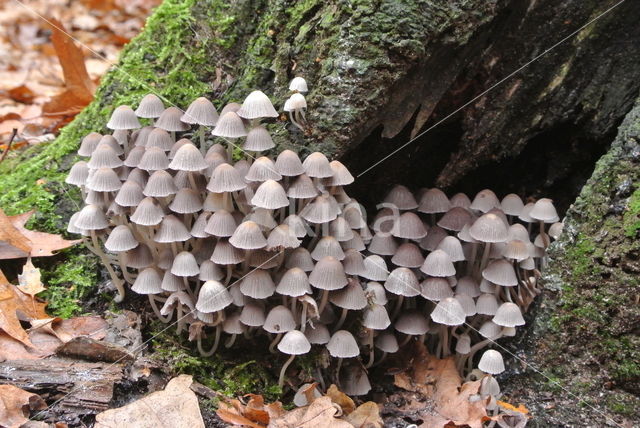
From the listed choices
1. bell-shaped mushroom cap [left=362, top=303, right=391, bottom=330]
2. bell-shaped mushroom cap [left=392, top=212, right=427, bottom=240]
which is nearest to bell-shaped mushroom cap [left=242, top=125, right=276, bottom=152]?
bell-shaped mushroom cap [left=392, top=212, right=427, bottom=240]

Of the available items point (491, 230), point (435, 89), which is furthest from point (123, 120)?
point (491, 230)

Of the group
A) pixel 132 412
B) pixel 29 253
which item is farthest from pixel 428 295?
pixel 29 253

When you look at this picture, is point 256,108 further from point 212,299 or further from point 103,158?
point 212,299

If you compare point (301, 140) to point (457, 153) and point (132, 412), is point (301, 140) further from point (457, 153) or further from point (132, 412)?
point (132, 412)

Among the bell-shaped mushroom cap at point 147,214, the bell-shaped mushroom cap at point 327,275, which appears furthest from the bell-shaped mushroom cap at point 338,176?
the bell-shaped mushroom cap at point 147,214

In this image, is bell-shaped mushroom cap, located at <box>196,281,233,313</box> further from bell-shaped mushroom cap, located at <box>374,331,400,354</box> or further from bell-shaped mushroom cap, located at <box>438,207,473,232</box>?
bell-shaped mushroom cap, located at <box>438,207,473,232</box>

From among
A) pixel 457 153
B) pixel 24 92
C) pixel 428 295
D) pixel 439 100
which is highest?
pixel 24 92
